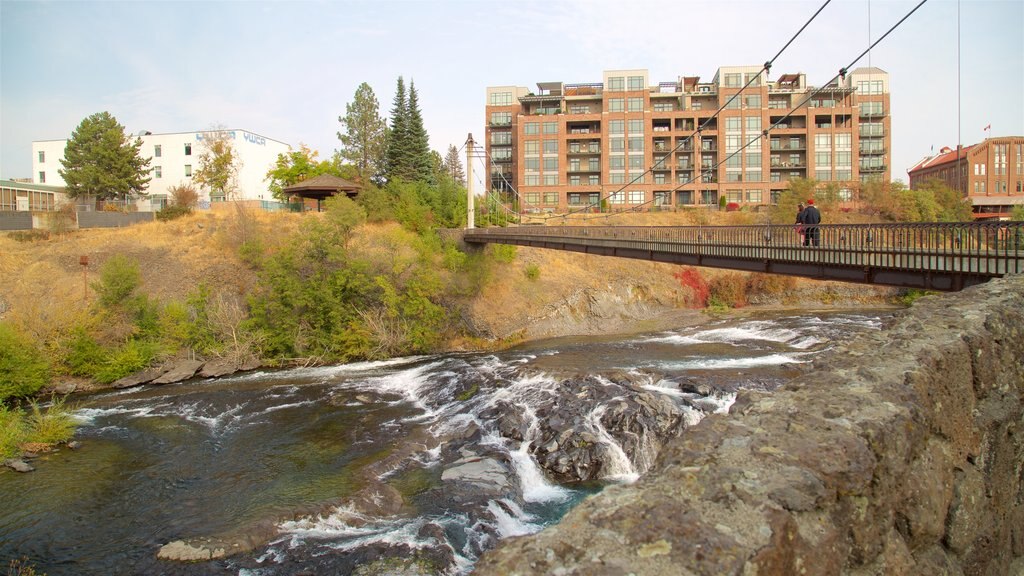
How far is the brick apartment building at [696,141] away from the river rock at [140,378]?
4552 cm

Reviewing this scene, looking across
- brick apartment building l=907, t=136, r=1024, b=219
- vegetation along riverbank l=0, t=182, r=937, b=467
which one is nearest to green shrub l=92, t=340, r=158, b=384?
vegetation along riverbank l=0, t=182, r=937, b=467

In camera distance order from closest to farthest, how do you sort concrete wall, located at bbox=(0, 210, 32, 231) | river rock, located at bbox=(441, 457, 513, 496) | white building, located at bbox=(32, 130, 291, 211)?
river rock, located at bbox=(441, 457, 513, 496)
concrete wall, located at bbox=(0, 210, 32, 231)
white building, located at bbox=(32, 130, 291, 211)

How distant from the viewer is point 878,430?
3398 millimetres

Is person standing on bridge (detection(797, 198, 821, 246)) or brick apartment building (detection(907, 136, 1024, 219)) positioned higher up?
brick apartment building (detection(907, 136, 1024, 219))

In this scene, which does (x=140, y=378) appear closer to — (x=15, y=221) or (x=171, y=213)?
(x=171, y=213)

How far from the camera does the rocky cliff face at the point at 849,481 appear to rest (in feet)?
8.94

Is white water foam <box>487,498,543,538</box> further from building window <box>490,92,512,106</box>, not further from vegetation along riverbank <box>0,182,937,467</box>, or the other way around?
building window <box>490,92,512,106</box>

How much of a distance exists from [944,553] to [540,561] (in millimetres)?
2750

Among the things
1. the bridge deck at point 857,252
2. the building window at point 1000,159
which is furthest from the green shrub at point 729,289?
the building window at point 1000,159

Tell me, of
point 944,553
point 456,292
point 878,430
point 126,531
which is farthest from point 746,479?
point 456,292

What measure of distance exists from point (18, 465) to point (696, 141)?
64437 millimetres

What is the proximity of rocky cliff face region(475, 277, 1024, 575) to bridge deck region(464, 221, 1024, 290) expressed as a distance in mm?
4532

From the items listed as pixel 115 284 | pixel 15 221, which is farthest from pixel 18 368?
pixel 15 221

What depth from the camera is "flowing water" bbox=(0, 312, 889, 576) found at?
30.5ft
